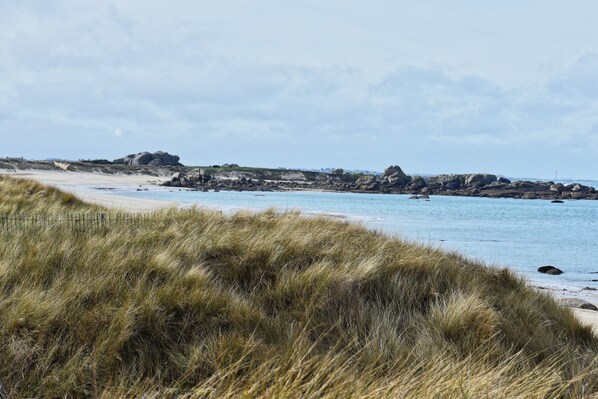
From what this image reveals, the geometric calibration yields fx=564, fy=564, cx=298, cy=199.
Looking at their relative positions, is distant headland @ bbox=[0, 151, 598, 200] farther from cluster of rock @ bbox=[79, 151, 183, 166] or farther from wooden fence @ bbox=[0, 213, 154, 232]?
wooden fence @ bbox=[0, 213, 154, 232]

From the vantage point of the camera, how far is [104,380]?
3.81 meters

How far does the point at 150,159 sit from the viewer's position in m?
106

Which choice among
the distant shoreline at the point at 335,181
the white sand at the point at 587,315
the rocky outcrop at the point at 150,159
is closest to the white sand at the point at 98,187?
the distant shoreline at the point at 335,181

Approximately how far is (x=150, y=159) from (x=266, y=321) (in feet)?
344

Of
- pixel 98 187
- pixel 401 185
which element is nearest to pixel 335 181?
pixel 401 185

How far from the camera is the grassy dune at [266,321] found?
374 centimetres

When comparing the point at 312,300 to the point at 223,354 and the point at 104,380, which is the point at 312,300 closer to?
the point at 223,354

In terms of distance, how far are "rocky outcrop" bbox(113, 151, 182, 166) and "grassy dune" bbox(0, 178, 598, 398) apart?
319 feet

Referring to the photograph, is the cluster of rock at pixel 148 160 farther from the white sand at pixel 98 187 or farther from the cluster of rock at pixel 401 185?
the white sand at pixel 98 187

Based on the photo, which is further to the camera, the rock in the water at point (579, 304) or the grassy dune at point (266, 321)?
the rock in the water at point (579, 304)

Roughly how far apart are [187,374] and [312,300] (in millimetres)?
1965

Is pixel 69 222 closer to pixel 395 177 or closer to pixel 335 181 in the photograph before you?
pixel 395 177

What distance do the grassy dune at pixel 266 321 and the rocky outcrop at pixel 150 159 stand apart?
97293mm

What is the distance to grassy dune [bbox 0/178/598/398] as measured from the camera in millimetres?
3738
